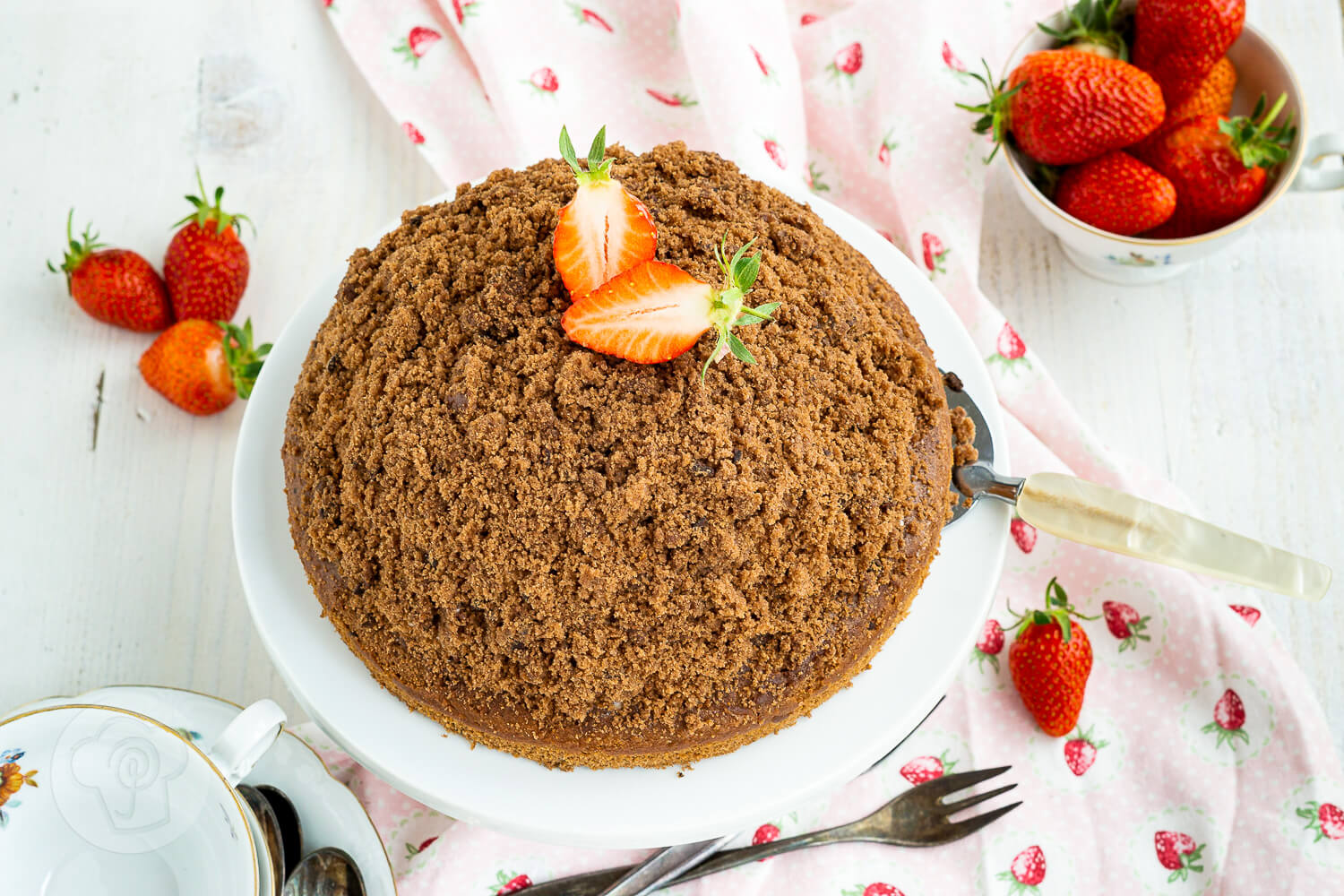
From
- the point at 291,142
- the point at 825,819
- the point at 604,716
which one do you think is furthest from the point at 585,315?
the point at 291,142

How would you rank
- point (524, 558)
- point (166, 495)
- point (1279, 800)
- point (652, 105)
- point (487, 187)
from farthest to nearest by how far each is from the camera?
point (652, 105) → point (166, 495) → point (1279, 800) → point (487, 187) → point (524, 558)

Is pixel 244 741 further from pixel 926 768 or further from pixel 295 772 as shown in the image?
pixel 926 768

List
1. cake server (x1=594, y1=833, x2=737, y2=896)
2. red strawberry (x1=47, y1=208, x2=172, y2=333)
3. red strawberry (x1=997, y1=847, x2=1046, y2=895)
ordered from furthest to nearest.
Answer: red strawberry (x1=47, y1=208, x2=172, y2=333)
red strawberry (x1=997, y1=847, x2=1046, y2=895)
cake server (x1=594, y1=833, x2=737, y2=896)

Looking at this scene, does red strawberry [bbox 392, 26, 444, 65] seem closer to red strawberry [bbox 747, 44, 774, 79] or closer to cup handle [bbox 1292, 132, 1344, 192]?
red strawberry [bbox 747, 44, 774, 79]

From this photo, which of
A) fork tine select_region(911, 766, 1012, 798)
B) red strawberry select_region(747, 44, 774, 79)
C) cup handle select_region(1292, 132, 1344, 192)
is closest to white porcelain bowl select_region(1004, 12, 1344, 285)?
cup handle select_region(1292, 132, 1344, 192)

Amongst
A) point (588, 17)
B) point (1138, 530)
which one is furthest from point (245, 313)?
point (1138, 530)

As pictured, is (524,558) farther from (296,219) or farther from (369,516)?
(296,219)
